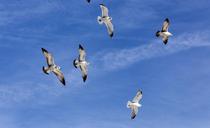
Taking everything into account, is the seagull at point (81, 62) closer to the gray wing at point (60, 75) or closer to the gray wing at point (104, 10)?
the gray wing at point (60, 75)

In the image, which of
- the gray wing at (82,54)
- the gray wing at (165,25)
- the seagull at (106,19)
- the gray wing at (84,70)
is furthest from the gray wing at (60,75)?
the gray wing at (165,25)

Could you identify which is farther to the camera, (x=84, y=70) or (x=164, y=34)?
(x=164, y=34)

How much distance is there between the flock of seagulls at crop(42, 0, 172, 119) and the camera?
8675cm

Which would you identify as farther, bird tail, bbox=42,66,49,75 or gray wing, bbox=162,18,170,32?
gray wing, bbox=162,18,170,32

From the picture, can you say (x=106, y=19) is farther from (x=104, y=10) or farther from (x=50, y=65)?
(x=50, y=65)

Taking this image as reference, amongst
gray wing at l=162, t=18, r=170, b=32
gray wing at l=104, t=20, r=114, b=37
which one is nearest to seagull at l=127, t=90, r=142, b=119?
gray wing at l=104, t=20, r=114, b=37

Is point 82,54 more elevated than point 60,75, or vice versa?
point 82,54

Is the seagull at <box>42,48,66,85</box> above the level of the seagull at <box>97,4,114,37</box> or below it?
below

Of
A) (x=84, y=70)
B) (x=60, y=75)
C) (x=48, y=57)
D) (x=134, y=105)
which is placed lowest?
(x=48, y=57)

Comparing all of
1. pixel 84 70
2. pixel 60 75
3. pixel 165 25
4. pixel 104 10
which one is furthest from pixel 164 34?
pixel 60 75

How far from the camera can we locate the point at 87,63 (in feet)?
297

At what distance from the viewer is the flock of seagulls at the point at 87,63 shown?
285ft

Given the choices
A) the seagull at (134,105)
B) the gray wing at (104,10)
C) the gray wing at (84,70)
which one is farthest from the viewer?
the seagull at (134,105)

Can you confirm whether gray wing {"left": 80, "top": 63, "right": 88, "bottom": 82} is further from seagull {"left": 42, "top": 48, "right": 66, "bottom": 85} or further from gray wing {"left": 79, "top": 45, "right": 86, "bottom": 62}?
seagull {"left": 42, "top": 48, "right": 66, "bottom": 85}
